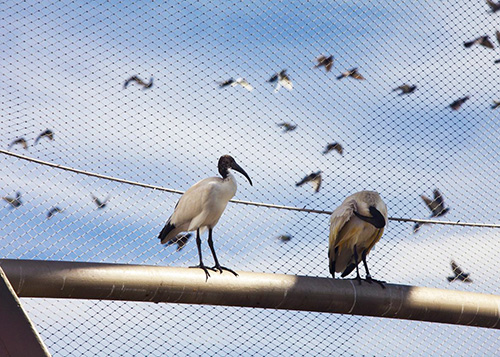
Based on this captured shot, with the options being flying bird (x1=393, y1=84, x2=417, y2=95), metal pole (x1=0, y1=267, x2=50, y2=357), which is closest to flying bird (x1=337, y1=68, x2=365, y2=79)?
flying bird (x1=393, y1=84, x2=417, y2=95)

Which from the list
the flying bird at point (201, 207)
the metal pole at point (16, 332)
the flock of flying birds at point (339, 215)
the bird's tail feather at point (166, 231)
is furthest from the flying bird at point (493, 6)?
A: the metal pole at point (16, 332)

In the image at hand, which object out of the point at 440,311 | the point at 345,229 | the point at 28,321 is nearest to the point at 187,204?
the point at 345,229

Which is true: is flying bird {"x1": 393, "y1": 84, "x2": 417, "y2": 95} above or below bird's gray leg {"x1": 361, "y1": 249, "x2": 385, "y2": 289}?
above

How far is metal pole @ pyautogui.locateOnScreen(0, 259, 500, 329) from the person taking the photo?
10.9 ft

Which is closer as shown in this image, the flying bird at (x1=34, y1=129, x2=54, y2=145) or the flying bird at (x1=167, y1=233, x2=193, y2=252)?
the flying bird at (x1=34, y1=129, x2=54, y2=145)

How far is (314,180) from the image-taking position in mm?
4332

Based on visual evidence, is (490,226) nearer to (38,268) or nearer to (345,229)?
(345,229)

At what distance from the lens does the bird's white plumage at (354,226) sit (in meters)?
4.77

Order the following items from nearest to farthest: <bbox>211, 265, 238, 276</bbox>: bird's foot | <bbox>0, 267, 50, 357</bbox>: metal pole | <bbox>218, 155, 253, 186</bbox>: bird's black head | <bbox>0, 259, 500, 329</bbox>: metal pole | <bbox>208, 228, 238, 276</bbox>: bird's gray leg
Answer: <bbox>0, 267, 50, 357</bbox>: metal pole → <bbox>0, 259, 500, 329</bbox>: metal pole → <bbox>211, 265, 238, 276</bbox>: bird's foot → <bbox>208, 228, 238, 276</bbox>: bird's gray leg → <bbox>218, 155, 253, 186</bbox>: bird's black head

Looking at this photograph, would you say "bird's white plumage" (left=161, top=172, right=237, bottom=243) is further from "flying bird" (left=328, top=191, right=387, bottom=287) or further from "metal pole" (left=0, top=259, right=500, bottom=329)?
"metal pole" (left=0, top=259, right=500, bottom=329)

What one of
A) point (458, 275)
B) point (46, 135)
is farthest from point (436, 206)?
point (46, 135)

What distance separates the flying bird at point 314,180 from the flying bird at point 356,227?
0.47 meters

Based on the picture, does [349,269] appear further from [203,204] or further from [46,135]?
[46,135]

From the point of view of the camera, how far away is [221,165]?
502 cm
